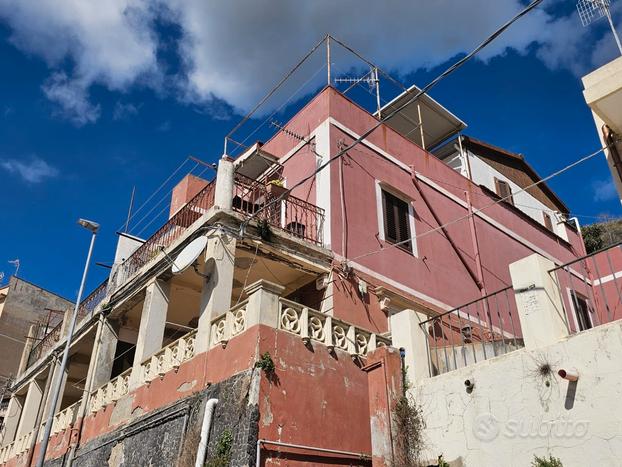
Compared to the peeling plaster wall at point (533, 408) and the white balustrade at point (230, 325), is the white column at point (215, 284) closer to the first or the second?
the white balustrade at point (230, 325)

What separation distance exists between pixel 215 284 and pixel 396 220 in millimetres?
6423

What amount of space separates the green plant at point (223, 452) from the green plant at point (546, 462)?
4370 millimetres

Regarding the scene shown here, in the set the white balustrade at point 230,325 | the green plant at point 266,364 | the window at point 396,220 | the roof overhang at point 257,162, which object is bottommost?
the green plant at point 266,364

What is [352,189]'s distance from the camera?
14852 millimetres

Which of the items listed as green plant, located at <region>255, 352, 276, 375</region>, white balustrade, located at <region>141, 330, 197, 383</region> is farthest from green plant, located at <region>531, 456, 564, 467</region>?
white balustrade, located at <region>141, 330, 197, 383</region>

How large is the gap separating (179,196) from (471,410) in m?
17.0

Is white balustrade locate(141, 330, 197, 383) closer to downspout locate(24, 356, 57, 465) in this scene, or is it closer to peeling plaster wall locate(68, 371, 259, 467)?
peeling plaster wall locate(68, 371, 259, 467)

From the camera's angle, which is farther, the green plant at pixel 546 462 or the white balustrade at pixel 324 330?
the white balustrade at pixel 324 330

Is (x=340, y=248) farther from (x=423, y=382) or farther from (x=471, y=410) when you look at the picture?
(x=471, y=410)

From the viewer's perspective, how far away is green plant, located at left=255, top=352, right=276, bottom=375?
926 centimetres

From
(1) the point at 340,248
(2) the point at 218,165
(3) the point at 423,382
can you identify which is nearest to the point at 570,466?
(3) the point at 423,382

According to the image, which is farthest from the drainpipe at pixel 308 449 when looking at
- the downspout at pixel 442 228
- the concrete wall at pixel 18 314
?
the concrete wall at pixel 18 314

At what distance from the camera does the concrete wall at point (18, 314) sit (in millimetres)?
29131

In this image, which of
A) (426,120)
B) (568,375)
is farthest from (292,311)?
(426,120)
